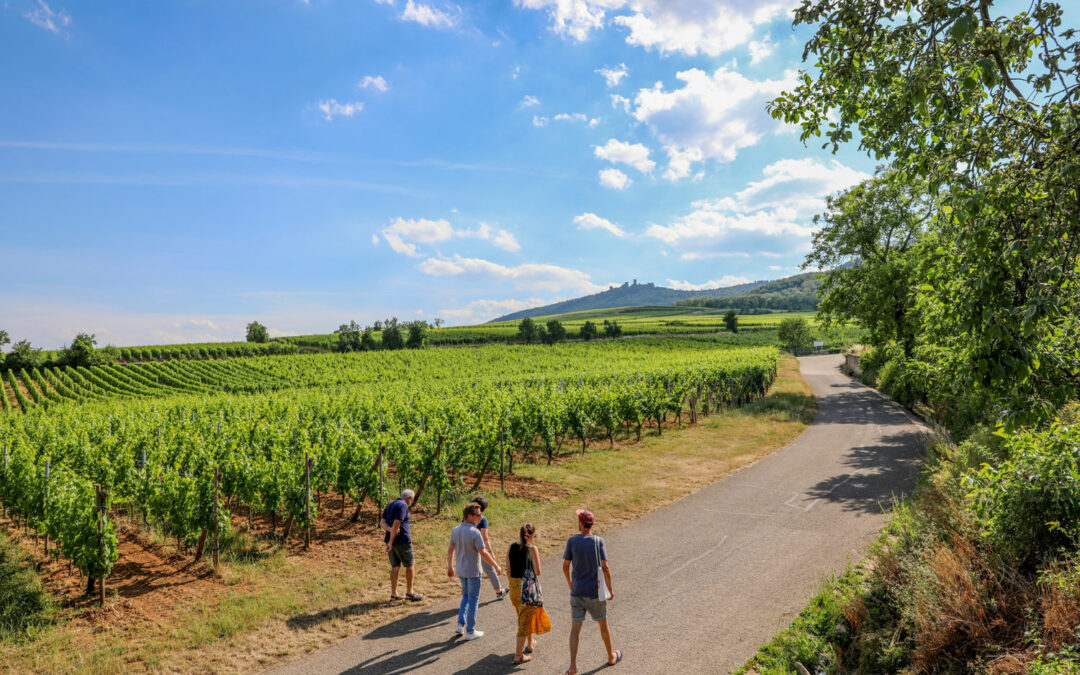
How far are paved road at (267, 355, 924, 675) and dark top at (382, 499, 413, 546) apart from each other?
132 centimetres

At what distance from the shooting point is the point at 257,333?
125562mm

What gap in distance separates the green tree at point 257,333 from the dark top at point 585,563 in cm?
13100

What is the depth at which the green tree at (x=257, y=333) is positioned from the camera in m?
124

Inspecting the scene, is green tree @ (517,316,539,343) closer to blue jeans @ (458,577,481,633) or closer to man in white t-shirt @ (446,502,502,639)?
man in white t-shirt @ (446,502,502,639)

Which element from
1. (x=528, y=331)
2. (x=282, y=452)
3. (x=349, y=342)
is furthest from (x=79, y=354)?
(x=282, y=452)

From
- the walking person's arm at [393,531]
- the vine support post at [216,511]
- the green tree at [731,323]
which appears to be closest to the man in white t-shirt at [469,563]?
the walking person's arm at [393,531]

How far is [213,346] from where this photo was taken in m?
94.1

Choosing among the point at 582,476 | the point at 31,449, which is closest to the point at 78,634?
the point at 31,449

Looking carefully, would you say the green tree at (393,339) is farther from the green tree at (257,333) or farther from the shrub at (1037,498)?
the shrub at (1037,498)

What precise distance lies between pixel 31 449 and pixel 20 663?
37.2 feet

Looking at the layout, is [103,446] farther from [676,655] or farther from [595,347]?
[595,347]

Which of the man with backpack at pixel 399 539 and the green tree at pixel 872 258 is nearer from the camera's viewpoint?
the man with backpack at pixel 399 539

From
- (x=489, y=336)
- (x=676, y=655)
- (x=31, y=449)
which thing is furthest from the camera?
(x=489, y=336)

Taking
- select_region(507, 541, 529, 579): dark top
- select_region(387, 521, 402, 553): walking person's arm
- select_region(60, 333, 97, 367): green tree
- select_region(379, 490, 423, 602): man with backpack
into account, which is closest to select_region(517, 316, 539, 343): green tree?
select_region(60, 333, 97, 367): green tree
